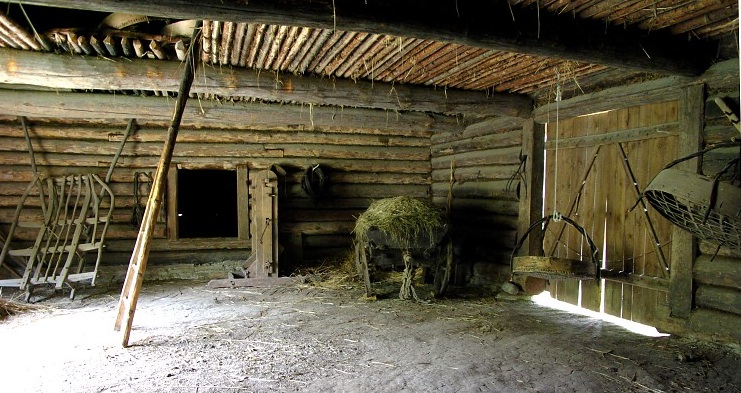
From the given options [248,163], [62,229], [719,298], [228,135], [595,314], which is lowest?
[595,314]

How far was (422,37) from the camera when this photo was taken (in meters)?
3.59

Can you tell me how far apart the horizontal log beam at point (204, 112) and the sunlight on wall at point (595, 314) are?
131 inches

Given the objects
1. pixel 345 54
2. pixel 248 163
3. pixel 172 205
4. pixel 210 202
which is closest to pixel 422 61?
pixel 345 54

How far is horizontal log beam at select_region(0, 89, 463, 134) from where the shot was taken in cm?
628

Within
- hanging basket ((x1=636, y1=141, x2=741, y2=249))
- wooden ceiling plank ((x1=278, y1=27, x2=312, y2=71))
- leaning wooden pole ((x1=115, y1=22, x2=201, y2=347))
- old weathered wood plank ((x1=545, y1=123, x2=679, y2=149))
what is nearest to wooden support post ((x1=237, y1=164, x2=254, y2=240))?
wooden ceiling plank ((x1=278, y1=27, x2=312, y2=71))

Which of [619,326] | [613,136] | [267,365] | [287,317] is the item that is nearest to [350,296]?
[287,317]

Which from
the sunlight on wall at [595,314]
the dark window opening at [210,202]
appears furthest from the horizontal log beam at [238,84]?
the dark window opening at [210,202]

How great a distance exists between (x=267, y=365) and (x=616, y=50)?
13.1 feet

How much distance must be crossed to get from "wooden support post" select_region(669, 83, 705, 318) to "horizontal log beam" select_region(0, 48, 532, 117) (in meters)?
2.30

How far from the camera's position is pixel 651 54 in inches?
162

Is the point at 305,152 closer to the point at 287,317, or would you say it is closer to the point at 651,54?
the point at 287,317

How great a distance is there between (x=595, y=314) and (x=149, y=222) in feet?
16.7

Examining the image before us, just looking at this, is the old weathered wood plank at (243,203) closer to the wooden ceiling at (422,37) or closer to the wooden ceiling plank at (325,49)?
the wooden ceiling at (422,37)

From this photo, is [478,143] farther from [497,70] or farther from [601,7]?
[601,7]
